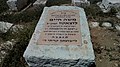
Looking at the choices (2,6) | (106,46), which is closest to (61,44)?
(106,46)

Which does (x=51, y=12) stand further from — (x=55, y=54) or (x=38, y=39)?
(x=55, y=54)

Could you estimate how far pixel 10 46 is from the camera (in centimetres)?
477

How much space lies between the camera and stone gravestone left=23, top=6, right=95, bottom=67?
3.59 metres

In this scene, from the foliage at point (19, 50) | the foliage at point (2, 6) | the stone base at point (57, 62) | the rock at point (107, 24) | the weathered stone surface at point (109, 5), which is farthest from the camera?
the foliage at point (2, 6)

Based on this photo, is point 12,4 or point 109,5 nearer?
point 109,5

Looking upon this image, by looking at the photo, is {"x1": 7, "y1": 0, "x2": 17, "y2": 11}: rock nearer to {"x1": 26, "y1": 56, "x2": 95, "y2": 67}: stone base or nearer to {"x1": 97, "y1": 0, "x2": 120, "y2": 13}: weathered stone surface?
{"x1": 97, "y1": 0, "x2": 120, "y2": 13}: weathered stone surface

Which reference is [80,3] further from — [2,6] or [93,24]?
[2,6]

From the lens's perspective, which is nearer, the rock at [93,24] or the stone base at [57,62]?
the stone base at [57,62]

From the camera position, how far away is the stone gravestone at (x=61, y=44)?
3594 mm

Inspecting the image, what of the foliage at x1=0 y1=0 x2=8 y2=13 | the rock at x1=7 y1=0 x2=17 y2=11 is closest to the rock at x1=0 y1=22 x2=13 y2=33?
the rock at x1=7 y1=0 x2=17 y2=11

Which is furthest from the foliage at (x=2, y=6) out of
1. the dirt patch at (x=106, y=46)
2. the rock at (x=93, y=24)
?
the dirt patch at (x=106, y=46)

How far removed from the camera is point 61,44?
384cm

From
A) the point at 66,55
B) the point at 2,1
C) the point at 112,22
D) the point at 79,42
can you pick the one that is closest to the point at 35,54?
the point at 66,55

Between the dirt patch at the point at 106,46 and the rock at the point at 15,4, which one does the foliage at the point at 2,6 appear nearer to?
the rock at the point at 15,4
